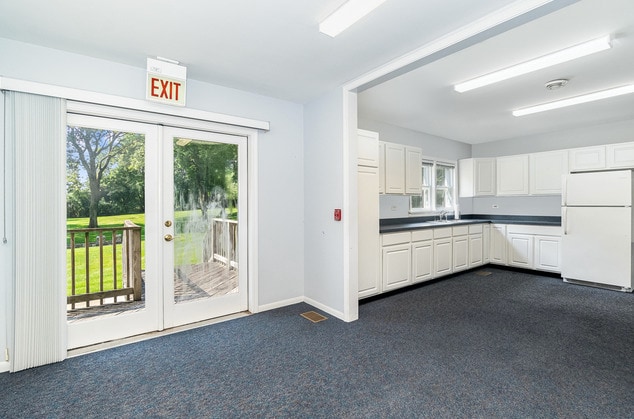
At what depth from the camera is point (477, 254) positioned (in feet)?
18.0

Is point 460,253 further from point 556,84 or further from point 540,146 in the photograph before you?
point 556,84

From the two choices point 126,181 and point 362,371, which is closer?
point 362,371

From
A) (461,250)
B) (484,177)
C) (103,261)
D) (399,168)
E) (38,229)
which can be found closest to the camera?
(38,229)

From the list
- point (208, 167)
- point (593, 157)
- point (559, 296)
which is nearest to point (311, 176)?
point (208, 167)

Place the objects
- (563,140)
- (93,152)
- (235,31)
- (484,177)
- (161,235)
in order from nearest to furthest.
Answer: (235,31) → (93,152) → (161,235) → (563,140) → (484,177)

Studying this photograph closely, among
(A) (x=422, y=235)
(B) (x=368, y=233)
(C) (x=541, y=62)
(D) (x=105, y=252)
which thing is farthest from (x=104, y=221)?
(C) (x=541, y=62)

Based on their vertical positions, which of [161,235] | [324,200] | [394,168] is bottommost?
[161,235]

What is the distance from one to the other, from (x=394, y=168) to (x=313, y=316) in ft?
7.93

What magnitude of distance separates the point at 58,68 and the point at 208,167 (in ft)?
4.59

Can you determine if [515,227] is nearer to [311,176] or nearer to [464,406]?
[311,176]

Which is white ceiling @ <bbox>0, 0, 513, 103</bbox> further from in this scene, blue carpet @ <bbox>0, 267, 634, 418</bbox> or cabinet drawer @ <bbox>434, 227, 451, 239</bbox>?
cabinet drawer @ <bbox>434, 227, 451, 239</bbox>

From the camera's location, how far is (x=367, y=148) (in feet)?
12.3

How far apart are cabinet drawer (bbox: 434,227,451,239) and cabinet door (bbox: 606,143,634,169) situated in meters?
2.48

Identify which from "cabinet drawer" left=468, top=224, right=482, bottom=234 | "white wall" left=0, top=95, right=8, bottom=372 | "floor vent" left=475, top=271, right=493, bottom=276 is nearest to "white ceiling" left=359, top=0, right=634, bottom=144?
"cabinet drawer" left=468, top=224, right=482, bottom=234
